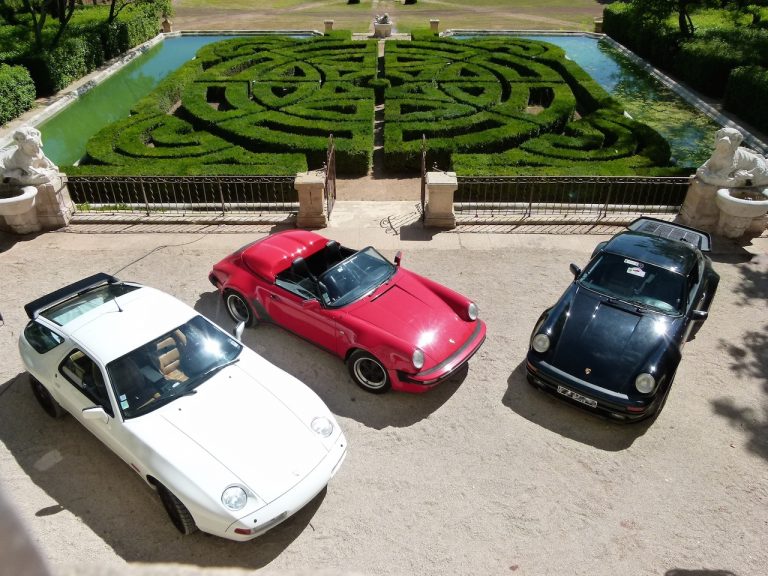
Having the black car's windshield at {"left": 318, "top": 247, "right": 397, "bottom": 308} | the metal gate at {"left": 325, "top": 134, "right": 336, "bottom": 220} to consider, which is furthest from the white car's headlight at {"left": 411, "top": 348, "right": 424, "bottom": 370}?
the metal gate at {"left": 325, "top": 134, "right": 336, "bottom": 220}

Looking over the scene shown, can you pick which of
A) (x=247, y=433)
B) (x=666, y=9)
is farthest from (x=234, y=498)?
(x=666, y=9)

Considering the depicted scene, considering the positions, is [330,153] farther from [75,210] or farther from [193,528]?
[193,528]

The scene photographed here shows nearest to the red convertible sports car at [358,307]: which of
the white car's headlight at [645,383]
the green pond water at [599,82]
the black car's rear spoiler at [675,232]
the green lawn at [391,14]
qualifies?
the white car's headlight at [645,383]

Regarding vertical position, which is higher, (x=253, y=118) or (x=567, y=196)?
(x=253, y=118)

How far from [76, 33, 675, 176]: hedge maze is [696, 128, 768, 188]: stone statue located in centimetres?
214

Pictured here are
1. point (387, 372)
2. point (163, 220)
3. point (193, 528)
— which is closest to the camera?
point (193, 528)

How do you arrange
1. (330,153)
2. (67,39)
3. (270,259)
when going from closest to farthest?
(270,259) < (330,153) < (67,39)

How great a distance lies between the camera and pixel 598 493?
5.93 meters

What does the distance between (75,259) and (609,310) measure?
8916 mm

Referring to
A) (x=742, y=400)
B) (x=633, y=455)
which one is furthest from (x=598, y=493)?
(x=742, y=400)

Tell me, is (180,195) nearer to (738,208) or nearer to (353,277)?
(353,277)

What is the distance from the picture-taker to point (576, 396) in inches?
261

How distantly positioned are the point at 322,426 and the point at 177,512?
154 cm

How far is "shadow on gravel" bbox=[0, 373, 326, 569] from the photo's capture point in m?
5.31
